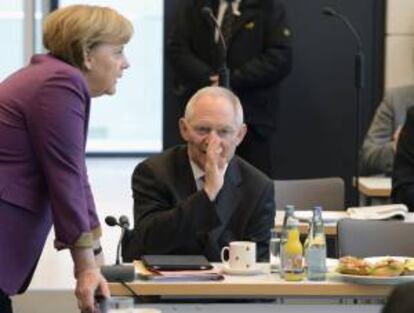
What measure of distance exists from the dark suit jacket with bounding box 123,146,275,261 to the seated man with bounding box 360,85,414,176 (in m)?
2.53

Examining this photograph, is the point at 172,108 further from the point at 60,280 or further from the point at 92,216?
the point at 92,216

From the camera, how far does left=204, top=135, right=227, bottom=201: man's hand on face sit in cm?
351

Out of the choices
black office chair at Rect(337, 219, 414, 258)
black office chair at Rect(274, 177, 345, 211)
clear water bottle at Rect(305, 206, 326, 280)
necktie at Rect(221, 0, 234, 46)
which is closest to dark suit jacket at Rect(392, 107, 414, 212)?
black office chair at Rect(274, 177, 345, 211)

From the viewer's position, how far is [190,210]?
11.3ft

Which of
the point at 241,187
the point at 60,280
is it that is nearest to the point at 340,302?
the point at 241,187

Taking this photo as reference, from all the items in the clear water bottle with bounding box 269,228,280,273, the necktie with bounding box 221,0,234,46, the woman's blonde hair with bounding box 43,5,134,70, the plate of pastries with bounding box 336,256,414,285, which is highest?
the woman's blonde hair with bounding box 43,5,134,70

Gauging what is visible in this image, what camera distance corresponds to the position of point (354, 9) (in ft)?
23.9

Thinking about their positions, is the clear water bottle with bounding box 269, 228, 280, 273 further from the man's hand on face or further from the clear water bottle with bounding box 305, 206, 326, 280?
the man's hand on face

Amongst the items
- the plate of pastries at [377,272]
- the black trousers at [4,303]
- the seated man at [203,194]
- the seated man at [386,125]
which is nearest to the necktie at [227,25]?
the seated man at [386,125]

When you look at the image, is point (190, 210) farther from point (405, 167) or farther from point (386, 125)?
point (386, 125)

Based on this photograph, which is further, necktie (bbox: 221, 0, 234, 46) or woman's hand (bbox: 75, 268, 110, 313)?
necktie (bbox: 221, 0, 234, 46)

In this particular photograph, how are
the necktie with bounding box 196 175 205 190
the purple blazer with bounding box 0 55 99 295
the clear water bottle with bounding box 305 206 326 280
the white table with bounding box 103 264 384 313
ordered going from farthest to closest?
the necktie with bounding box 196 175 205 190 < the clear water bottle with bounding box 305 206 326 280 < the white table with bounding box 103 264 384 313 < the purple blazer with bounding box 0 55 99 295

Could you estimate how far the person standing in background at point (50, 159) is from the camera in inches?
107

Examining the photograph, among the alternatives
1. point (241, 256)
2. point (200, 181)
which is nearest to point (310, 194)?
point (200, 181)
